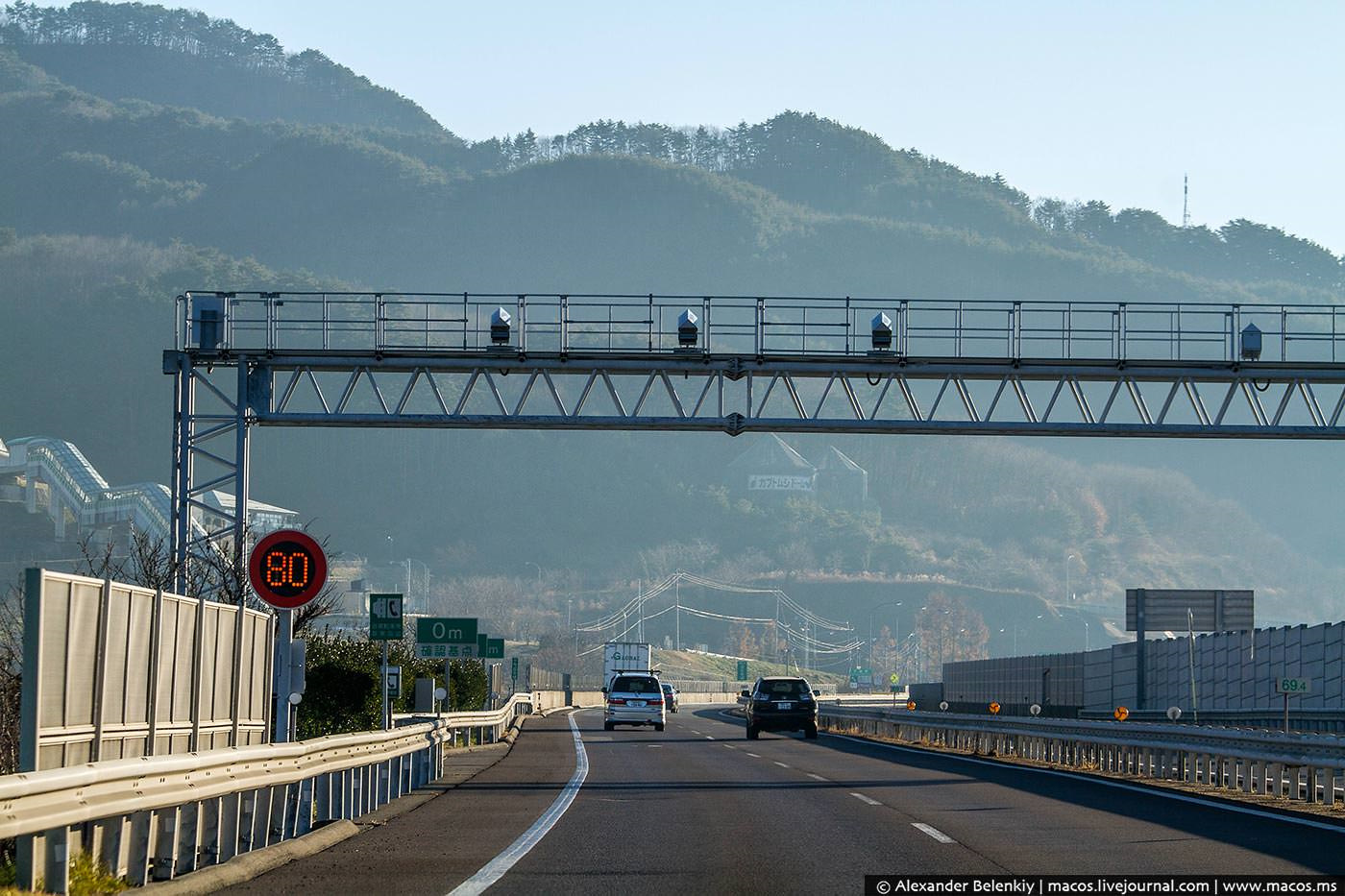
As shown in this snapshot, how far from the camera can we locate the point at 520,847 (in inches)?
624

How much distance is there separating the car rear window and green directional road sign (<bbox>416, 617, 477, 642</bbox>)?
25.1 ft

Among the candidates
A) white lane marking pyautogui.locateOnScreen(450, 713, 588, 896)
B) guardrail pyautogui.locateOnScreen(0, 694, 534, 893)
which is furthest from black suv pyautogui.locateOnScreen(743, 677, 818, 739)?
guardrail pyautogui.locateOnScreen(0, 694, 534, 893)

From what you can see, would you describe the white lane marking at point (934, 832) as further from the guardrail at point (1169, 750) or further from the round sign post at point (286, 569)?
the round sign post at point (286, 569)

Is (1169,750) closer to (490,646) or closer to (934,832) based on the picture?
(934,832)

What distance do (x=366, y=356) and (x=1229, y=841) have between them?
1188 inches

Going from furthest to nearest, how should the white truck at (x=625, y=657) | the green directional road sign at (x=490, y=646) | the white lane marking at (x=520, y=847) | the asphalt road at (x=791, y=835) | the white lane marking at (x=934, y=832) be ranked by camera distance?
the white truck at (x=625, y=657) < the green directional road sign at (x=490, y=646) < the white lane marking at (x=934, y=832) < the asphalt road at (x=791, y=835) < the white lane marking at (x=520, y=847)

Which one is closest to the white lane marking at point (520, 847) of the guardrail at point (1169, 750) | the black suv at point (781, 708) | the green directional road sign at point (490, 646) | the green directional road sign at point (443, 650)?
the guardrail at point (1169, 750)

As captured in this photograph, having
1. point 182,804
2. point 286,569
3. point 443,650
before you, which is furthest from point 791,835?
point 443,650

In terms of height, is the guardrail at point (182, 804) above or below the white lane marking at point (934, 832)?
above

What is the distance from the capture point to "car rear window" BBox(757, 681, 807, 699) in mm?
47750

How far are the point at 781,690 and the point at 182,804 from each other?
36.2m

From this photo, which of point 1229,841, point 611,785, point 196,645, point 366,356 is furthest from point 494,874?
point 366,356

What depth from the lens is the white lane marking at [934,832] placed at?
16297 mm

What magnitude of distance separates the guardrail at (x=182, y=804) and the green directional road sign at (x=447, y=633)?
2581 cm
